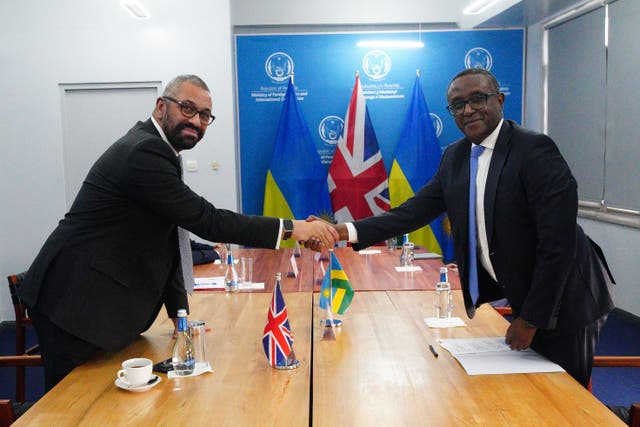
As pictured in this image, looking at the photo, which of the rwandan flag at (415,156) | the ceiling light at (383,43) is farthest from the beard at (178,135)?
the ceiling light at (383,43)

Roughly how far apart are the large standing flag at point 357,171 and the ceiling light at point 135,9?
233 centimetres

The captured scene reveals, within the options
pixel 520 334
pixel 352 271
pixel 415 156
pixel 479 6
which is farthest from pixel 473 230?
pixel 415 156

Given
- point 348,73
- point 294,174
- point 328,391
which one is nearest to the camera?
point 328,391

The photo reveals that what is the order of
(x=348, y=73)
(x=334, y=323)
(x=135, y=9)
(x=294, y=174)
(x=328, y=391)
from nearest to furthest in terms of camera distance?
(x=328, y=391) < (x=334, y=323) < (x=135, y=9) < (x=294, y=174) < (x=348, y=73)

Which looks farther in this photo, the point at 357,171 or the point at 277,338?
the point at 357,171

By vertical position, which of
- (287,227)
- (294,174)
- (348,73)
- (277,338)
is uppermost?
(348,73)

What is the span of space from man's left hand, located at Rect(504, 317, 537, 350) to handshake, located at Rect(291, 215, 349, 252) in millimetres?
1092

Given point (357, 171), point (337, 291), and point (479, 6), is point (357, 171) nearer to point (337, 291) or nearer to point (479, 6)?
point (479, 6)

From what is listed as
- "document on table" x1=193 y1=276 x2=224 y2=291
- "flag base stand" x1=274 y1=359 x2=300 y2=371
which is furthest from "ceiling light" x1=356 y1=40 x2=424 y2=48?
"flag base stand" x1=274 y1=359 x2=300 y2=371

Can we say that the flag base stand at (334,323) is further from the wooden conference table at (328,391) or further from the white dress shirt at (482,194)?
the white dress shirt at (482,194)

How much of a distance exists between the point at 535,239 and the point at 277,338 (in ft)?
3.31

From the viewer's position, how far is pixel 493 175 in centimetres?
235

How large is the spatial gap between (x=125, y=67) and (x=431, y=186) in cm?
467

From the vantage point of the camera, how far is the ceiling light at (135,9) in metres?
5.85
